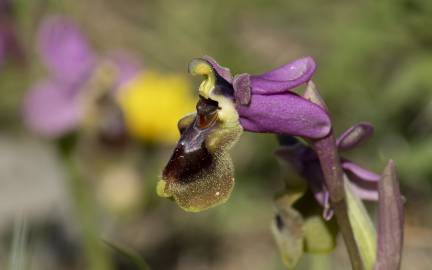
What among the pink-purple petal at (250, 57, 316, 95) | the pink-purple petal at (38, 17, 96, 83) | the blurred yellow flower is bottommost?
the blurred yellow flower

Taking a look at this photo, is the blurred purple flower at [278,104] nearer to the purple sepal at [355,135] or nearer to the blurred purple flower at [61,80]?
the purple sepal at [355,135]

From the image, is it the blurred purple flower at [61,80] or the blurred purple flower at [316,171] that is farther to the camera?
the blurred purple flower at [61,80]

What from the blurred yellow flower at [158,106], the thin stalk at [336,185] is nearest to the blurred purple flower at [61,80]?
the blurred yellow flower at [158,106]

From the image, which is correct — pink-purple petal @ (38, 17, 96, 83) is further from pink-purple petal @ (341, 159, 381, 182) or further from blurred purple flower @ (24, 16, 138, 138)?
pink-purple petal @ (341, 159, 381, 182)

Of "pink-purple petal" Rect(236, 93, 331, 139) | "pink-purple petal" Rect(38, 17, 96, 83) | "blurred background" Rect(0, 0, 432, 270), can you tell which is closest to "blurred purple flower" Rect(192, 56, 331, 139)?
"pink-purple petal" Rect(236, 93, 331, 139)

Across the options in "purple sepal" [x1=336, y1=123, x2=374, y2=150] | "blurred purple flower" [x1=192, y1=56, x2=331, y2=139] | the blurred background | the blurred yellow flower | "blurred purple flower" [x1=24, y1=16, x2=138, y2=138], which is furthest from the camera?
the blurred yellow flower

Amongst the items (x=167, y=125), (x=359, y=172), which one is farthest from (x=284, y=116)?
(x=167, y=125)

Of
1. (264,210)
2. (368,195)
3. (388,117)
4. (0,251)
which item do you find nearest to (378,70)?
(388,117)
